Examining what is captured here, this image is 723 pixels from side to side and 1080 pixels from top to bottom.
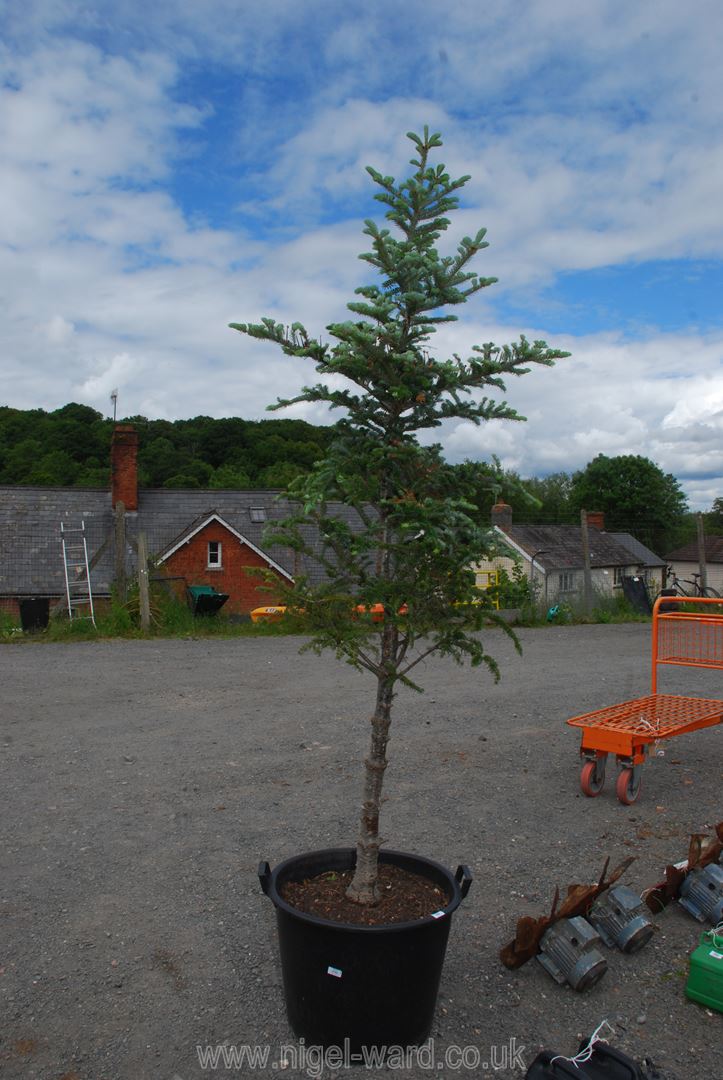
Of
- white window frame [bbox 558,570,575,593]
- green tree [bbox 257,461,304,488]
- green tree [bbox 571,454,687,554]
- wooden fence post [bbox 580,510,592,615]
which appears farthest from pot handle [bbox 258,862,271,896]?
green tree [bbox 571,454,687,554]

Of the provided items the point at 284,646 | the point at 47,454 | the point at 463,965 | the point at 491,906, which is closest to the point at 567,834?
the point at 491,906

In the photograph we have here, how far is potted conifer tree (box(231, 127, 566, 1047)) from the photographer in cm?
330

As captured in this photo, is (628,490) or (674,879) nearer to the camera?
(674,879)

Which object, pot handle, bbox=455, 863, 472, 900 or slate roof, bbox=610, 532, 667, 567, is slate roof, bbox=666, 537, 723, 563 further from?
pot handle, bbox=455, 863, 472, 900

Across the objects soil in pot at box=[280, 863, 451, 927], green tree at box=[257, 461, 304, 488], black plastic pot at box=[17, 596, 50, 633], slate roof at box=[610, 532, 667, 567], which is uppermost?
green tree at box=[257, 461, 304, 488]

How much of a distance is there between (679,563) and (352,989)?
36.7m

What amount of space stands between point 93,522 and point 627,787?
88.6 feet

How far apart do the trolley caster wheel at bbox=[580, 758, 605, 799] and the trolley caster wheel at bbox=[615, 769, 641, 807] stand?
20cm

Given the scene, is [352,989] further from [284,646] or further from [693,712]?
[284,646]

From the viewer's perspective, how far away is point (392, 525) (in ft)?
11.7

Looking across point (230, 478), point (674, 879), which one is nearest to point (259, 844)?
point (674, 879)

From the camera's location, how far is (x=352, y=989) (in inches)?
125

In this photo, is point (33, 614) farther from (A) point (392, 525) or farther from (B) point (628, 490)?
(B) point (628, 490)

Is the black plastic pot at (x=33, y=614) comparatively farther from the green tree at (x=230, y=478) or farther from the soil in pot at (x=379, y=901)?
the green tree at (x=230, y=478)
